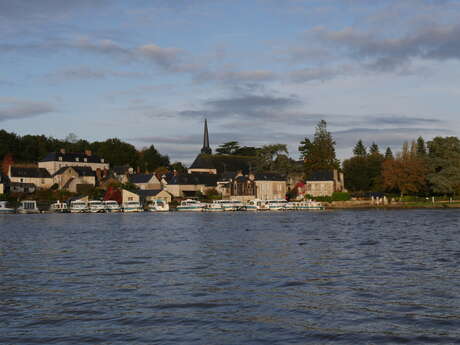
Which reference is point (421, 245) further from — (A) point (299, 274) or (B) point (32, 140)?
(B) point (32, 140)

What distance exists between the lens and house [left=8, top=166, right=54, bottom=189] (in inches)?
4704

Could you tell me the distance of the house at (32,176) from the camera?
119494 millimetres

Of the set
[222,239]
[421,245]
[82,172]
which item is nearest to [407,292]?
[421,245]

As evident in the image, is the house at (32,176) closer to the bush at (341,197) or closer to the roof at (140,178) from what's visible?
the roof at (140,178)

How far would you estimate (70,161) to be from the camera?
5271 inches

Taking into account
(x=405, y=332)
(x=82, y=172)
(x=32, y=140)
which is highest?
(x=32, y=140)

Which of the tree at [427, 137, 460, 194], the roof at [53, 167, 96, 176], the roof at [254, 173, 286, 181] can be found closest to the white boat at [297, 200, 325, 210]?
the roof at [254, 173, 286, 181]

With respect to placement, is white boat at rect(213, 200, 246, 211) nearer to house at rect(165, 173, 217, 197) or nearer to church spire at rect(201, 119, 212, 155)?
house at rect(165, 173, 217, 197)

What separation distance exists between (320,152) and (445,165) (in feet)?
109

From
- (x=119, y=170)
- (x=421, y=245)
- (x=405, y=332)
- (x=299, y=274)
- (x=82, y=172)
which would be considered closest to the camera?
(x=405, y=332)

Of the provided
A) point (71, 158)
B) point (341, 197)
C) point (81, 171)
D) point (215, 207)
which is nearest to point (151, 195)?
point (215, 207)

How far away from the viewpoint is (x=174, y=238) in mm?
42438

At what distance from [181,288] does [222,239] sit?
815 inches

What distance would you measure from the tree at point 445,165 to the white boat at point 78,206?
66044 mm
